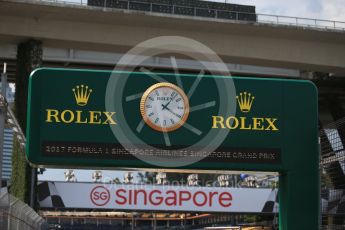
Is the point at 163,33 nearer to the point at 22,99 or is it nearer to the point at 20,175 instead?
the point at 22,99

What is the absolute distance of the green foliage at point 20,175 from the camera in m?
31.7

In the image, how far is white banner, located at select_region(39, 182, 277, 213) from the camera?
40000mm

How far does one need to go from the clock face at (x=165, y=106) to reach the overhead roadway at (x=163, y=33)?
67.0 ft

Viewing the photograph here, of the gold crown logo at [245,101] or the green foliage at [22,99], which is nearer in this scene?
the gold crown logo at [245,101]

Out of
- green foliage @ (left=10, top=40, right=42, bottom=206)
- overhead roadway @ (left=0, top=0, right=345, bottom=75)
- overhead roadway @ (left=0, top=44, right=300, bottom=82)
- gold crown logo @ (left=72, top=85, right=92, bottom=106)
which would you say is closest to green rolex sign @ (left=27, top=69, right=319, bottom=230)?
gold crown logo @ (left=72, top=85, right=92, bottom=106)

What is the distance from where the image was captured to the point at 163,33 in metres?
35.0

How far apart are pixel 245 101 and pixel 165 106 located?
167 centimetres

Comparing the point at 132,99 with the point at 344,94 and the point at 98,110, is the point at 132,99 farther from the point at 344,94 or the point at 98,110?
the point at 344,94

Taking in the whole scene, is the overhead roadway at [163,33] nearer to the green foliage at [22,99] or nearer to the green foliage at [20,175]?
the green foliage at [22,99]

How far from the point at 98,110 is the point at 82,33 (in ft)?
71.2

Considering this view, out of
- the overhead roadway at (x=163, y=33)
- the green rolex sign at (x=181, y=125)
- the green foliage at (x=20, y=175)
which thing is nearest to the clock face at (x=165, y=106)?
the green rolex sign at (x=181, y=125)

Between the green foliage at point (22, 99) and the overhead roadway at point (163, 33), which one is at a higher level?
the overhead roadway at point (163, 33)

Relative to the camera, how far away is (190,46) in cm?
3691

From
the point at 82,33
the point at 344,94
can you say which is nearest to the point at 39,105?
the point at 82,33
